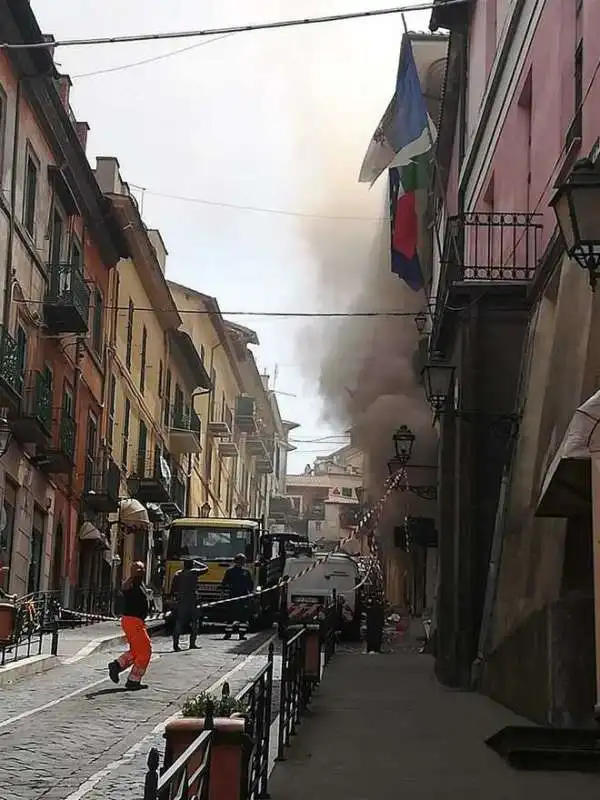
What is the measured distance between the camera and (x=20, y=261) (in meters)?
24.7

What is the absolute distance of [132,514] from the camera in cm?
3503

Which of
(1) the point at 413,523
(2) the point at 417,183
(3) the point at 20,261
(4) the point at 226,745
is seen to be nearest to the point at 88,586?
(1) the point at 413,523

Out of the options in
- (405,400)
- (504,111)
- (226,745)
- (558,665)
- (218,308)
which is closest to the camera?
(226,745)

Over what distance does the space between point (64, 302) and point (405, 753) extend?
18.7 m

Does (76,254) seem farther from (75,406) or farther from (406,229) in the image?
(406,229)

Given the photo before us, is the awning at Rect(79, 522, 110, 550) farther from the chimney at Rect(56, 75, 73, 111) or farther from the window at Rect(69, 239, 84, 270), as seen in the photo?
the chimney at Rect(56, 75, 73, 111)

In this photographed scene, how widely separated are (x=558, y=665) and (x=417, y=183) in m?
18.5

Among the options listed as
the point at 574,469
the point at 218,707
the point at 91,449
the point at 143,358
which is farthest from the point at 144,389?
the point at 218,707

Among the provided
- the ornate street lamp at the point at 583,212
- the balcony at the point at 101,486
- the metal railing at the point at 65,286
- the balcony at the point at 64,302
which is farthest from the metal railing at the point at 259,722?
the balcony at the point at 101,486

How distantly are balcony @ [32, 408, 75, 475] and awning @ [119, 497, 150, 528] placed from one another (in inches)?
245

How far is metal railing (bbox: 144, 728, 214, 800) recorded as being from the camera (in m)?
3.28

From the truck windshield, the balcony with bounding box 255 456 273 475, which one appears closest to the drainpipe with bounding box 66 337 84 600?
the truck windshield

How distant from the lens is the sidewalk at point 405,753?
25.8ft

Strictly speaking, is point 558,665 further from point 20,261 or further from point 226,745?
point 20,261
